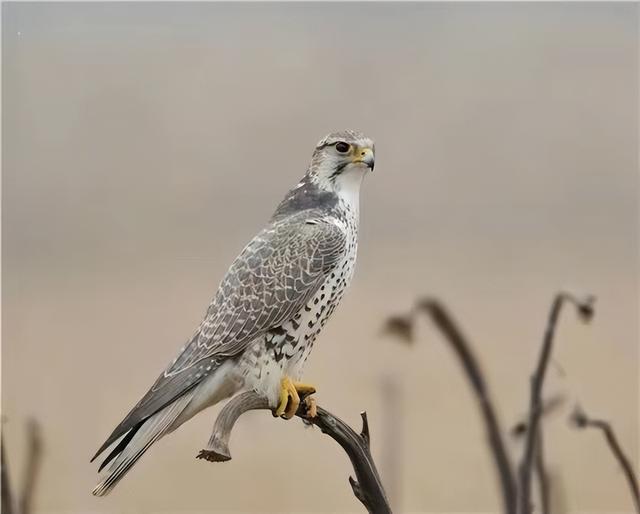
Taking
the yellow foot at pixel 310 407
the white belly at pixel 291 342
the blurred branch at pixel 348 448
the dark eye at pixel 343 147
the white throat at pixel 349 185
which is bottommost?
the blurred branch at pixel 348 448

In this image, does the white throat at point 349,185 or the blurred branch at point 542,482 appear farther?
the white throat at point 349,185

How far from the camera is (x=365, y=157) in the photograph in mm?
1461

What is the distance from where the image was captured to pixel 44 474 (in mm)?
1994

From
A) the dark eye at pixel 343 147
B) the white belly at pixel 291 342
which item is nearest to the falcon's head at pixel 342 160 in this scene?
the dark eye at pixel 343 147

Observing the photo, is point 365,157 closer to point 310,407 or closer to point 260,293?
point 260,293

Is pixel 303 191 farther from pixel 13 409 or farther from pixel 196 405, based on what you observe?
pixel 13 409

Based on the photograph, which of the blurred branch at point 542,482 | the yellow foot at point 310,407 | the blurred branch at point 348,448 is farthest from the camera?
the yellow foot at point 310,407

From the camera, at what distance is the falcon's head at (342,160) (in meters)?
1.47

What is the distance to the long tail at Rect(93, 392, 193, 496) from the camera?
4.36 ft

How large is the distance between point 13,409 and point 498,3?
55.1 inches

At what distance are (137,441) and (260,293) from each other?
1.01 feet

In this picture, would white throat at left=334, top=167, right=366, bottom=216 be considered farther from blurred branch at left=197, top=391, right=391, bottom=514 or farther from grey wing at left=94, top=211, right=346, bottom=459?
blurred branch at left=197, top=391, right=391, bottom=514

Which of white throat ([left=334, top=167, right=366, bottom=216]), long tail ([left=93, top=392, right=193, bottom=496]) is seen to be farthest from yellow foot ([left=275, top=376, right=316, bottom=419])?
white throat ([left=334, top=167, right=366, bottom=216])

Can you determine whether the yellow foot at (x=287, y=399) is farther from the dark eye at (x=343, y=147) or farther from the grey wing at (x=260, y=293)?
the dark eye at (x=343, y=147)
